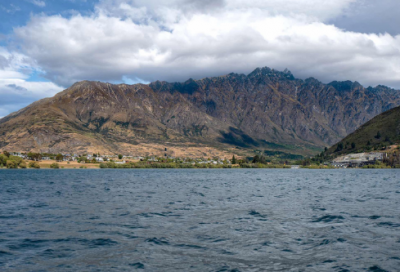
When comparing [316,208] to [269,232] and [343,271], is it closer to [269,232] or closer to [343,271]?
[269,232]

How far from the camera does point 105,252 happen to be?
26328 millimetres

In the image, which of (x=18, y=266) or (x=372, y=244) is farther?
(x=372, y=244)

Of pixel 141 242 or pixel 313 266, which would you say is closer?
pixel 313 266

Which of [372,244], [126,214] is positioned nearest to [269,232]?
[372,244]

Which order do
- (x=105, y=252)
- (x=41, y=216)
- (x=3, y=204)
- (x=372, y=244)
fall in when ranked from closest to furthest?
(x=105, y=252) < (x=372, y=244) < (x=41, y=216) < (x=3, y=204)

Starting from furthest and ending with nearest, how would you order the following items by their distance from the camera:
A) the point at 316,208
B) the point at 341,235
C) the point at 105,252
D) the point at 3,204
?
the point at 3,204
the point at 316,208
the point at 341,235
the point at 105,252

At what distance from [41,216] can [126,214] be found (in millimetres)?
10752

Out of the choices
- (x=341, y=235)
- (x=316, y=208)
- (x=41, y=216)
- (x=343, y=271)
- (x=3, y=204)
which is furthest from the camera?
(x=3, y=204)

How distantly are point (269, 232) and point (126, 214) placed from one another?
20.1 meters

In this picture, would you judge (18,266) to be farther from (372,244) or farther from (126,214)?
(372,244)

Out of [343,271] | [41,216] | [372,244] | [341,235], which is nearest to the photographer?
[343,271]

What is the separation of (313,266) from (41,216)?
35062mm

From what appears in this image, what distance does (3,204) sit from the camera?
187ft

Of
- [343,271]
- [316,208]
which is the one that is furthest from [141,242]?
[316,208]
